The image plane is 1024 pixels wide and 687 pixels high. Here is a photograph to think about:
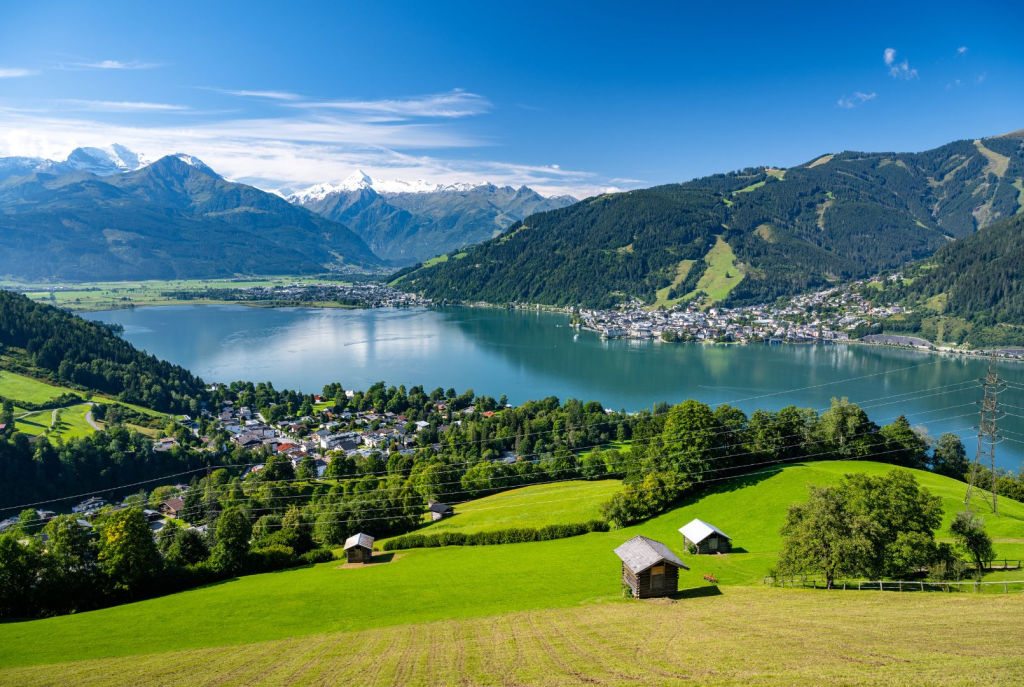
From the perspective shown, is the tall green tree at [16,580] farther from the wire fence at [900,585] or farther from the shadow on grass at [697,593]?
the wire fence at [900,585]

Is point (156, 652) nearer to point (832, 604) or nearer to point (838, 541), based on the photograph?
point (832, 604)

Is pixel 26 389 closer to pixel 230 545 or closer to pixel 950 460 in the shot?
pixel 230 545

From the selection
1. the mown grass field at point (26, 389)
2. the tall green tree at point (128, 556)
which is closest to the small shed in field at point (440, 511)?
the tall green tree at point (128, 556)

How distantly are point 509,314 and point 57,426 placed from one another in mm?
129017

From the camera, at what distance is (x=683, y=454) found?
104 feet

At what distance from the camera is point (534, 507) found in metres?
32.2

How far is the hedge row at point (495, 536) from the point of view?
27.0 metres

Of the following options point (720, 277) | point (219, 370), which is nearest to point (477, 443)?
point (219, 370)

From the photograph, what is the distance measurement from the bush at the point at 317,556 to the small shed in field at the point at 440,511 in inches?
292

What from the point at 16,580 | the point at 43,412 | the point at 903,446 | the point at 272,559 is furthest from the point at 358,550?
the point at 43,412

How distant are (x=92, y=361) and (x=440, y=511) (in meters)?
61.0

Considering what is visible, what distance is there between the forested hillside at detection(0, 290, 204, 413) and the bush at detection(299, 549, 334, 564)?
46905mm

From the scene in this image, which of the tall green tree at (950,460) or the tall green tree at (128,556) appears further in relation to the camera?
the tall green tree at (950,460)

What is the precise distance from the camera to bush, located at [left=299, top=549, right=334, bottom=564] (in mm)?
26298
